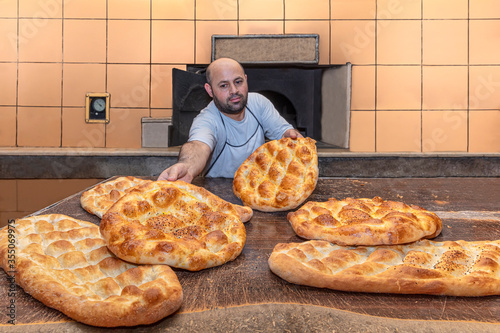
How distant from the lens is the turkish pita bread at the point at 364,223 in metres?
0.99

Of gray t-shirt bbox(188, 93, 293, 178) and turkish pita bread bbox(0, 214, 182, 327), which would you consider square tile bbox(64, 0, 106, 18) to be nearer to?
gray t-shirt bbox(188, 93, 293, 178)

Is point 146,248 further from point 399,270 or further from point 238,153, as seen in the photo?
point 238,153

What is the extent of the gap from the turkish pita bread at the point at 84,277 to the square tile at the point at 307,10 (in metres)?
3.43

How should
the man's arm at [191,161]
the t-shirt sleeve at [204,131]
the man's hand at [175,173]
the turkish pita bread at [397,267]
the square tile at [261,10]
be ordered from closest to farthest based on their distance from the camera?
the turkish pita bread at [397,267] → the man's hand at [175,173] → the man's arm at [191,161] → the t-shirt sleeve at [204,131] → the square tile at [261,10]

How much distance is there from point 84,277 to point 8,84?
394 cm

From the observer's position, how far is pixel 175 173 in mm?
1605

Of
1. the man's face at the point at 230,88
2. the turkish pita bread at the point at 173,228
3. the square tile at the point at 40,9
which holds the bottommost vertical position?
the turkish pita bread at the point at 173,228

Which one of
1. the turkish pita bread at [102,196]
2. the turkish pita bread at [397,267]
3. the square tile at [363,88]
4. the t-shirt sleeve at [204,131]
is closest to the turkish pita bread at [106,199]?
the turkish pita bread at [102,196]

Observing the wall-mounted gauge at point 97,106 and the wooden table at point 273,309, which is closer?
the wooden table at point 273,309

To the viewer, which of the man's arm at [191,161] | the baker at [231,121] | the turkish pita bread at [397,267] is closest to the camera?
the turkish pita bread at [397,267]

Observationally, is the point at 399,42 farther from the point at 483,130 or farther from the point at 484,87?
the point at 483,130

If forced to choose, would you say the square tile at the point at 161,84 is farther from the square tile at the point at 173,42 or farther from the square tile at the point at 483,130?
the square tile at the point at 483,130

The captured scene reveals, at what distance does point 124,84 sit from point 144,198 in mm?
3113

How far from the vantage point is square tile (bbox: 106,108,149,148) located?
3910 millimetres
